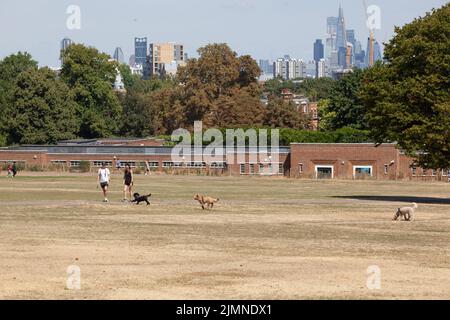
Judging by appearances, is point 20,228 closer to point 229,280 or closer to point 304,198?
point 229,280

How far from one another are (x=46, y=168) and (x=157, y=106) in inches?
1529

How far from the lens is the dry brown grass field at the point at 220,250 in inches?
895

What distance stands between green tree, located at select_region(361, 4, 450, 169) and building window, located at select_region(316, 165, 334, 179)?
47.0 meters

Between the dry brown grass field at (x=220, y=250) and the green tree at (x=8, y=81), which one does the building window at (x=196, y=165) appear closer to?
the green tree at (x=8, y=81)

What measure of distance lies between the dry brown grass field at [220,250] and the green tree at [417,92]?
4.06 metres

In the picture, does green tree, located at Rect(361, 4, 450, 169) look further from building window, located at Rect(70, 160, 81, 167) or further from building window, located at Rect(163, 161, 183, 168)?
building window, located at Rect(70, 160, 81, 167)

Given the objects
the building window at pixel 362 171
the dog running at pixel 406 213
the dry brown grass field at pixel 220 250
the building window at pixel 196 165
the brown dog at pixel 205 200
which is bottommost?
the dry brown grass field at pixel 220 250

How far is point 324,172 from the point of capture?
11144 cm

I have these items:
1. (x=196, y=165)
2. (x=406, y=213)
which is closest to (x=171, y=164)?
(x=196, y=165)

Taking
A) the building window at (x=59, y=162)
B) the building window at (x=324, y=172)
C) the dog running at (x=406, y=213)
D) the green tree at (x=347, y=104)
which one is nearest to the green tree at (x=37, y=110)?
the building window at (x=59, y=162)

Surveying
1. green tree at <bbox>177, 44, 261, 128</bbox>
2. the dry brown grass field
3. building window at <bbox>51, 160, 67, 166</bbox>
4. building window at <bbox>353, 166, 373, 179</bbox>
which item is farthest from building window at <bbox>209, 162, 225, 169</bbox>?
the dry brown grass field

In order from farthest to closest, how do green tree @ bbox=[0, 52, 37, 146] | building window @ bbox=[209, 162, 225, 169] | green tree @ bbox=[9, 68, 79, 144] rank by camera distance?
1. green tree @ bbox=[0, 52, 37, 146]
2. green tree @ bbox=[9, 68, 79, 144]
3. building window @ bbox=[209, 162, 225, 169]

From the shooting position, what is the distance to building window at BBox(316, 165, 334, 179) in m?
110

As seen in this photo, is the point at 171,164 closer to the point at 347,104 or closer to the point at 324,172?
the point at 324,172
